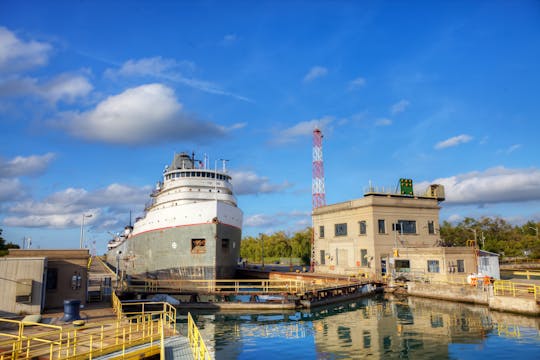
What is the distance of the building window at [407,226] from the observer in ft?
144

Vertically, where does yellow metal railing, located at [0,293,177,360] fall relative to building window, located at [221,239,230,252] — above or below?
below

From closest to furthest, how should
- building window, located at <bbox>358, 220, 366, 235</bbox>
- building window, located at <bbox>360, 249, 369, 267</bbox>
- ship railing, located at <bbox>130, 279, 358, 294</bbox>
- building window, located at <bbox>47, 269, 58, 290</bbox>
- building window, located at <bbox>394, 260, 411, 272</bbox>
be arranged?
building window, located at <bbox>47, 269, 58, 290</bbox> → ship railing, located at <bbox>130, 279, 358, 294</bbox> → building window, located at <bbox>394, 260, 411, 272</bbox> → building window, located at <bbox>360, 249, 369, 267</bbox> → building window, located at <bbox>358, 220, 366, 235</bbox>

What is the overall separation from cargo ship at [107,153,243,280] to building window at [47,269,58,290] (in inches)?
684

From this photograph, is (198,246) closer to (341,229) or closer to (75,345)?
(341,229)

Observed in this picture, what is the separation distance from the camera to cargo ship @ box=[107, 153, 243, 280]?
126 ft

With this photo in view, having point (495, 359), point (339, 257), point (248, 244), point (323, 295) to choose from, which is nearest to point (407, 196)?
point (339, 257)

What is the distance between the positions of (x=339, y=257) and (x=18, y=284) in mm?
35595

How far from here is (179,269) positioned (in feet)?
129

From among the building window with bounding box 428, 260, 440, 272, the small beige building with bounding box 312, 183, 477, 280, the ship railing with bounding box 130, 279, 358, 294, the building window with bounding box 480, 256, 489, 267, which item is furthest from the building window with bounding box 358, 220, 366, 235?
the building window with bounding box 480, 256, 489, 267

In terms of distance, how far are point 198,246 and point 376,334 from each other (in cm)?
2277

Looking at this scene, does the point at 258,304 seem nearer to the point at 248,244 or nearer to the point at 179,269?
the point at 179,269

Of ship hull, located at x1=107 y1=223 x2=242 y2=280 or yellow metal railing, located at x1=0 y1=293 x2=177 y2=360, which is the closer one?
yellow metal railing, located at x1=0 y1=293 x2=177 y2=360

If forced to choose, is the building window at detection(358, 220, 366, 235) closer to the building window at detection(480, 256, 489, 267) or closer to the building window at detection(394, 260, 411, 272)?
the building window at detection(394, 260, 411, 272)

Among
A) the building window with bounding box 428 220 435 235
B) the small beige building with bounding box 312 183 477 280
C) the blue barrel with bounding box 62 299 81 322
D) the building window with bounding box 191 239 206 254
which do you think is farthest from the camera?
the building window with bounding box 428 220 435 235
